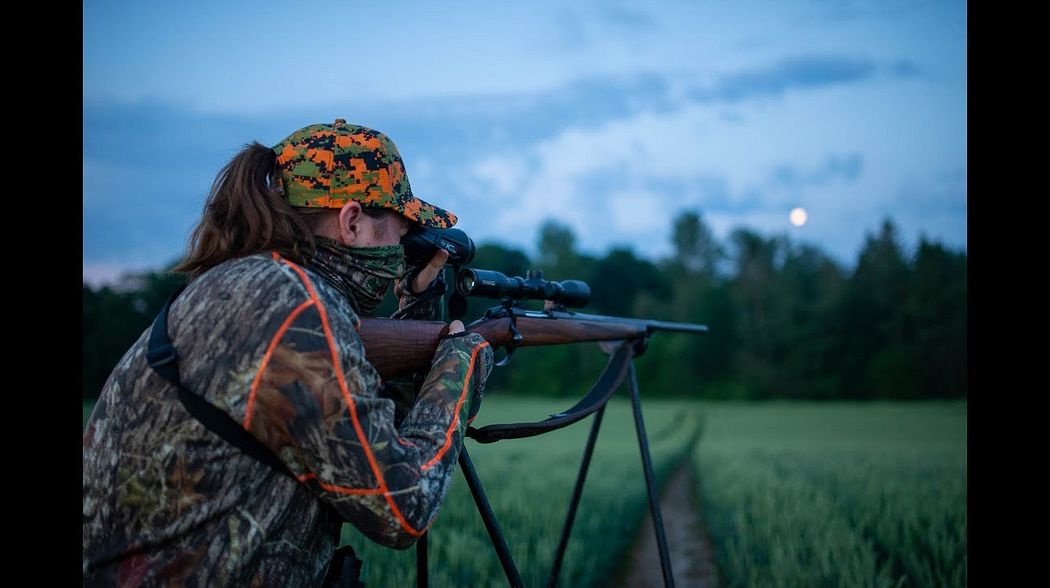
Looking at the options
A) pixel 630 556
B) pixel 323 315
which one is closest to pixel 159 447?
pixel 323 315

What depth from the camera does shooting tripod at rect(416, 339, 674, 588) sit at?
319 cm

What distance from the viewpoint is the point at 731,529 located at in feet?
23.6

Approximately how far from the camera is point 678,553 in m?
6.98

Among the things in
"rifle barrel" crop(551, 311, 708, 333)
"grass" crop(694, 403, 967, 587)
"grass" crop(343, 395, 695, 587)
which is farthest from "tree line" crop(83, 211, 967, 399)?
"rifle barrel" crop(551, 311, 708, 333)

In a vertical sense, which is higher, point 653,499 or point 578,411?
point 578,411

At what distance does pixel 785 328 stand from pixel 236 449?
57829 mm

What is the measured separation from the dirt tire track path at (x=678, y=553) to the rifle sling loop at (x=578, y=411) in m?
1.15

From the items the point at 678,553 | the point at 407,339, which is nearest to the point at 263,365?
the point at 407,339

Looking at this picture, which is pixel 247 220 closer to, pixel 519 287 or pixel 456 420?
pixel 456 420

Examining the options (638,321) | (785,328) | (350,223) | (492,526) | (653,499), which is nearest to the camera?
(350,223)

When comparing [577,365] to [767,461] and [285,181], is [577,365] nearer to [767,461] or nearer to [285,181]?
[767,461]

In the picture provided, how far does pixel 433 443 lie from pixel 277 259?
2.61ft

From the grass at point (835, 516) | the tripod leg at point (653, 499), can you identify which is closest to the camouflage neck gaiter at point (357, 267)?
the tripod leg at point (653, 499)

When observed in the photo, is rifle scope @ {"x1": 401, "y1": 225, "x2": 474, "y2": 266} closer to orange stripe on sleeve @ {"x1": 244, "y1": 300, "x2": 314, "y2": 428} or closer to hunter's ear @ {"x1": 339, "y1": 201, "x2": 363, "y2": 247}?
hunter's ear @ {"x1": 339, "y1": 201, "x2": 363, "y2": 247}
